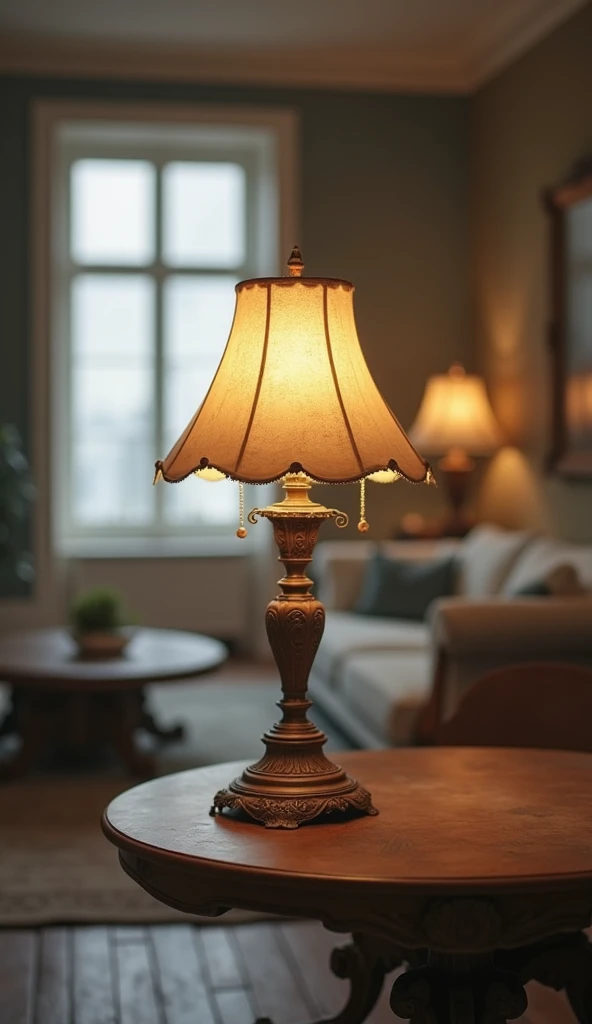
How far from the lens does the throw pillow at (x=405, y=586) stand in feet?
19.5

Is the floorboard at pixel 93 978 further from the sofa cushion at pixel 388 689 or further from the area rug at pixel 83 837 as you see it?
the sofa cushion at pixel 388 689

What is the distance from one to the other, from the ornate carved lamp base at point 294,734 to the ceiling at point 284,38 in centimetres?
505

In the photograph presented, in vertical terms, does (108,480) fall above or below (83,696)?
above

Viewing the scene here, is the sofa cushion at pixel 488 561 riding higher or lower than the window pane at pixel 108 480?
lower

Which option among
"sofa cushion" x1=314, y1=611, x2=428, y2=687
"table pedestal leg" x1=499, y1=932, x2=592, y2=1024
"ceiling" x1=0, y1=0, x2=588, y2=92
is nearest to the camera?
"table pedestal leg" x1=499, y1=932, x2=592, y2=1024

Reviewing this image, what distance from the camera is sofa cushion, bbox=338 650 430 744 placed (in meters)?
4.17

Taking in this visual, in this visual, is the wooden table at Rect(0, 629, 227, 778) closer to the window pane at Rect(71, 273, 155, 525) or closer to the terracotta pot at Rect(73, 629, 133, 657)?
the terracotta pot at Rect(73, 629, 133, 657)

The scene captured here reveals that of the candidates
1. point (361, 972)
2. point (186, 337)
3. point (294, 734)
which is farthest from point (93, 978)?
point (186, 337)

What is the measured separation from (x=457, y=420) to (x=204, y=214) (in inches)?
86.8

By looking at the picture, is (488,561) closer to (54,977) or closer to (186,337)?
(186,337)

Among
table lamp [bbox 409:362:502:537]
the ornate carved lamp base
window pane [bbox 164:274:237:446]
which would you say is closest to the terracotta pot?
table lamp [bbox 409:362:502:537]

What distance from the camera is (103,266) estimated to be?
777 centimetres

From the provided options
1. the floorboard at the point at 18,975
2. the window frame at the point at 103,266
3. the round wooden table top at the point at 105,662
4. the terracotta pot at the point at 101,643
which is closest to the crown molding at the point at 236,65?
the window frame at the point at 103,266

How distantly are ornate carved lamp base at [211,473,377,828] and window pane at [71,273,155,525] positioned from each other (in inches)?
239
